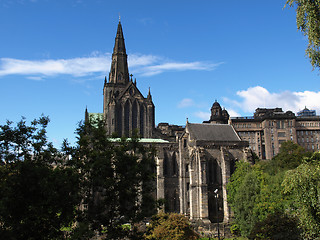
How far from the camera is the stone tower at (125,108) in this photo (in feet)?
263

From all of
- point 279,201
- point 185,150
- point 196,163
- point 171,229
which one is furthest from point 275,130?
point 171,229

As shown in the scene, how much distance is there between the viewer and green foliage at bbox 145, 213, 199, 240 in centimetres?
3454

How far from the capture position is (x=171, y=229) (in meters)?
35.1

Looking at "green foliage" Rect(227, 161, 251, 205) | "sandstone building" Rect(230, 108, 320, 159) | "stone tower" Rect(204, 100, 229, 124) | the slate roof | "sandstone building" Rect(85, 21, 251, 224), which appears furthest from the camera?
"sandstone building" Rect(230, 108, 320, 159)

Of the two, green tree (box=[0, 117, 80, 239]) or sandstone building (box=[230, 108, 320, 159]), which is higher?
sandstone building (box=[230, 108, 320, 159])

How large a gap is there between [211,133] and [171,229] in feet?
107

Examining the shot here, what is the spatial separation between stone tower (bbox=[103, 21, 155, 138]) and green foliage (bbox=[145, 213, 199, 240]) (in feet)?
138

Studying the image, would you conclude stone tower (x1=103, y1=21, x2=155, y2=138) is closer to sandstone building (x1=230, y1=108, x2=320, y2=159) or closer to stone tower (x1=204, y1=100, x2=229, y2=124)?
stone tower (x1=204, y1=100, x2=229, y2=124)

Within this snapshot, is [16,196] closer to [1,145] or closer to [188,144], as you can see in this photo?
[1,145]

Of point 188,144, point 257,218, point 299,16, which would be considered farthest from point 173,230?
point 188,144

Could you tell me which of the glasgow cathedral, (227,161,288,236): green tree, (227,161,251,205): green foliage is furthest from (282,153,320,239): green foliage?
(227,161,251,205): green foliage

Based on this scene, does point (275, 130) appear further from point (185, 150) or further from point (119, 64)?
point (185, 150)

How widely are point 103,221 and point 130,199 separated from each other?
2.20 metres

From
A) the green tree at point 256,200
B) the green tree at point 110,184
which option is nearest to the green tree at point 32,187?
the green tree at point 110,184
